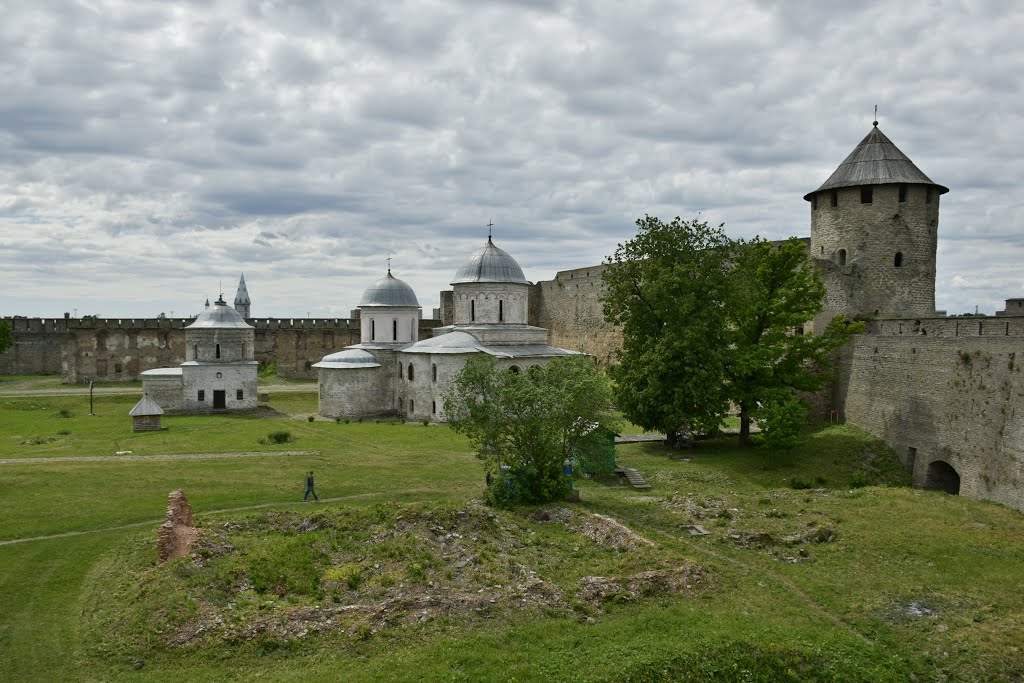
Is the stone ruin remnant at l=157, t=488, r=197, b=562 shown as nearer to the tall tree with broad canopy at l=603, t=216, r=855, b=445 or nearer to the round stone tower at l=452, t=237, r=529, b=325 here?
the tall tree with broad canopy at l=603, t=216, r=855, b=445

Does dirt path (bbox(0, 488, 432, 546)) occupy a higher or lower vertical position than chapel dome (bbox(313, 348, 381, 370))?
lower

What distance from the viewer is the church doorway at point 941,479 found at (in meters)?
22.8

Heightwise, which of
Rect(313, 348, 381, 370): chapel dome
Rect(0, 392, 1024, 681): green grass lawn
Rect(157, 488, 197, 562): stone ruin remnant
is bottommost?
Rect(0, 392, 1024, 681): green grass lawn

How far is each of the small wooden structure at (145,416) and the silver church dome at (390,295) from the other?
12.2 metres

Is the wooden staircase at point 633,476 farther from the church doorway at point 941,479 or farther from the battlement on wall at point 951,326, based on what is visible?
the battlement on wall at point 951,326

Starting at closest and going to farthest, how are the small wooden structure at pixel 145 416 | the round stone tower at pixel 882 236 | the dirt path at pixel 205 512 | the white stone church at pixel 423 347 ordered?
the dirt path at pixel 205 512
the round stone tower at pixel 882 236
the small wooden structure at pixel 145 416
the white stone church at pixel 423 347

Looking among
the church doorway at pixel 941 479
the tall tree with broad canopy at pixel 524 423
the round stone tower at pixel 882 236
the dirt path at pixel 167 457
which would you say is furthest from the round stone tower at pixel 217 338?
the church doorway at pixel 941 479

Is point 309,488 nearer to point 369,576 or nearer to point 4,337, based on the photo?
point 369,576

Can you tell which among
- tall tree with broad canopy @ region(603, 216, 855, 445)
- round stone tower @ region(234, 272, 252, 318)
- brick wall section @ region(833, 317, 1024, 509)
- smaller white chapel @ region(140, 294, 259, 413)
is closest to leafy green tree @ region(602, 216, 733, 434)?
tall tree with broad canopy @ region(603, 216, 855, 445)

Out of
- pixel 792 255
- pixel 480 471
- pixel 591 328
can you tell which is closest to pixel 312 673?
pixel 480 471

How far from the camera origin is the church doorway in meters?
22.8

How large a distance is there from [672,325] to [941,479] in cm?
956

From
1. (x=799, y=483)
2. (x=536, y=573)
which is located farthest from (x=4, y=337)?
(x=799, y=483)

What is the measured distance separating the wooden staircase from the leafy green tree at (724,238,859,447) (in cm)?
497
